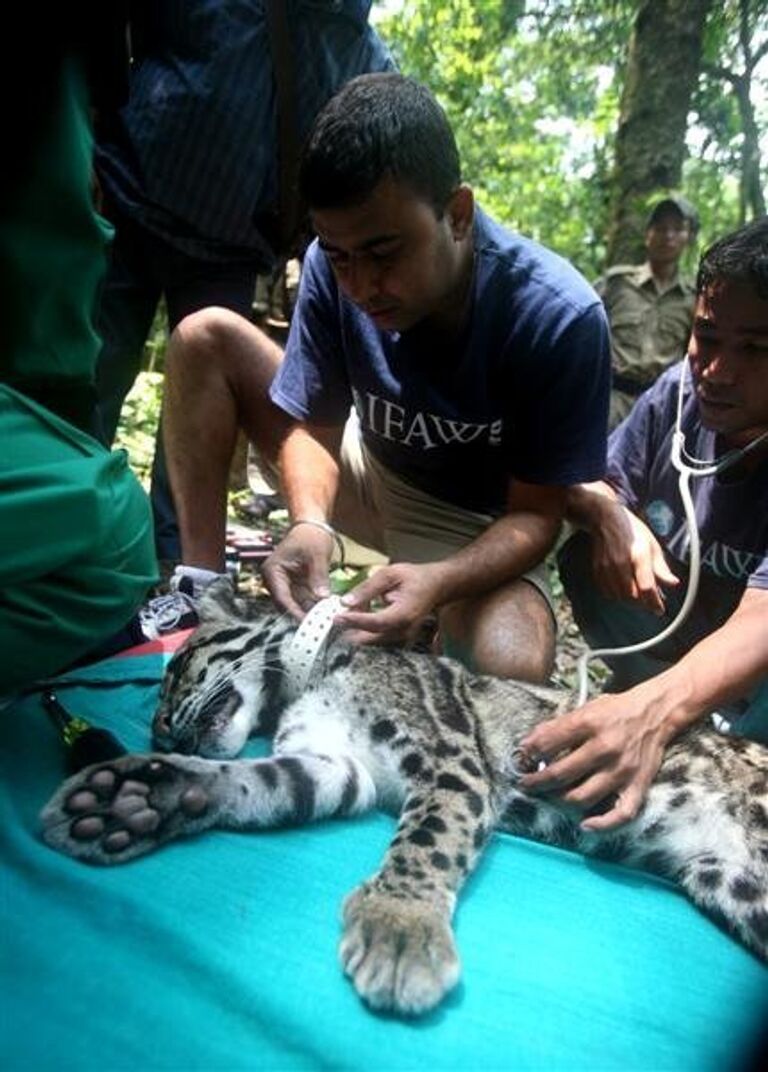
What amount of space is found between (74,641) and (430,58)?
13957mm

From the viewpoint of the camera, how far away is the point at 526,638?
352 cm

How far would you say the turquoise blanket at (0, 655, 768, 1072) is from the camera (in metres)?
1.73

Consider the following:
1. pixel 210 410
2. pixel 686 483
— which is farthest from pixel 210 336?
pixel 686 483

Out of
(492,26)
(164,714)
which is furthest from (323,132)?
(492,26)

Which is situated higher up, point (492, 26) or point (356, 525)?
point (492, 26)

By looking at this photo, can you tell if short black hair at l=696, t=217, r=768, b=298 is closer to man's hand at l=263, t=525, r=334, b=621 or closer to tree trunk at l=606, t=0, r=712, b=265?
man's hand at l=263, t=525, r=334, b=621

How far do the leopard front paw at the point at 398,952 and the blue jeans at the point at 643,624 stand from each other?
1672 mm

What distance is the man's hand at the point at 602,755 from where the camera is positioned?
248 cm

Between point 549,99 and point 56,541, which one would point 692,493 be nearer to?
point 56,541

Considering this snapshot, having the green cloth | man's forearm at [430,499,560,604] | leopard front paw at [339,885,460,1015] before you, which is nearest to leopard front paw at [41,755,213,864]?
the green cloth

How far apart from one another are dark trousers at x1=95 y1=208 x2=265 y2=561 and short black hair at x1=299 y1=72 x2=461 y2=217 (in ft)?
5.18

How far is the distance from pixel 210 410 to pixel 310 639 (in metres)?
1.68

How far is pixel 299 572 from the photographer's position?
3.21 metres

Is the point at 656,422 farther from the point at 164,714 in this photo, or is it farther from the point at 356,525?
the point at 164,714
